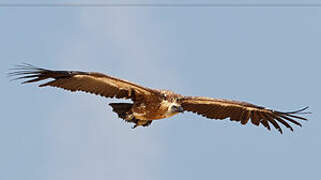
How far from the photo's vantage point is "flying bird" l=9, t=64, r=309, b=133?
15508mm

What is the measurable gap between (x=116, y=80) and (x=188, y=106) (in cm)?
238

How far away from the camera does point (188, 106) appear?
1755 centimetres

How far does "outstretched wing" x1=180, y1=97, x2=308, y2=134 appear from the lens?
57.5 feet

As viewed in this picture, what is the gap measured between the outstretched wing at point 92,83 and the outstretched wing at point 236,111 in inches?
53.9

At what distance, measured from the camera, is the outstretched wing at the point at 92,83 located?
15.3m

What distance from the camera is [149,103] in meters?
16.3

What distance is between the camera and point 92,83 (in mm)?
15766

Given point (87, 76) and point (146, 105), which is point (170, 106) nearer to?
point (146, 105)

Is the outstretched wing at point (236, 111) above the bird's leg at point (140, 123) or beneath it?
above

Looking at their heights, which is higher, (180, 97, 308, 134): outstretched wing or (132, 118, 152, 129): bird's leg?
(180, 97, 308, 134): outstretched wing

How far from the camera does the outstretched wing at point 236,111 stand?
57.5ft

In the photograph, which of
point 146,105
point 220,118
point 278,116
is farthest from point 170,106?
point 278,116

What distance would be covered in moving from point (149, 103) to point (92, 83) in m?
1.28

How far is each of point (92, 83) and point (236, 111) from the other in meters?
3.79
